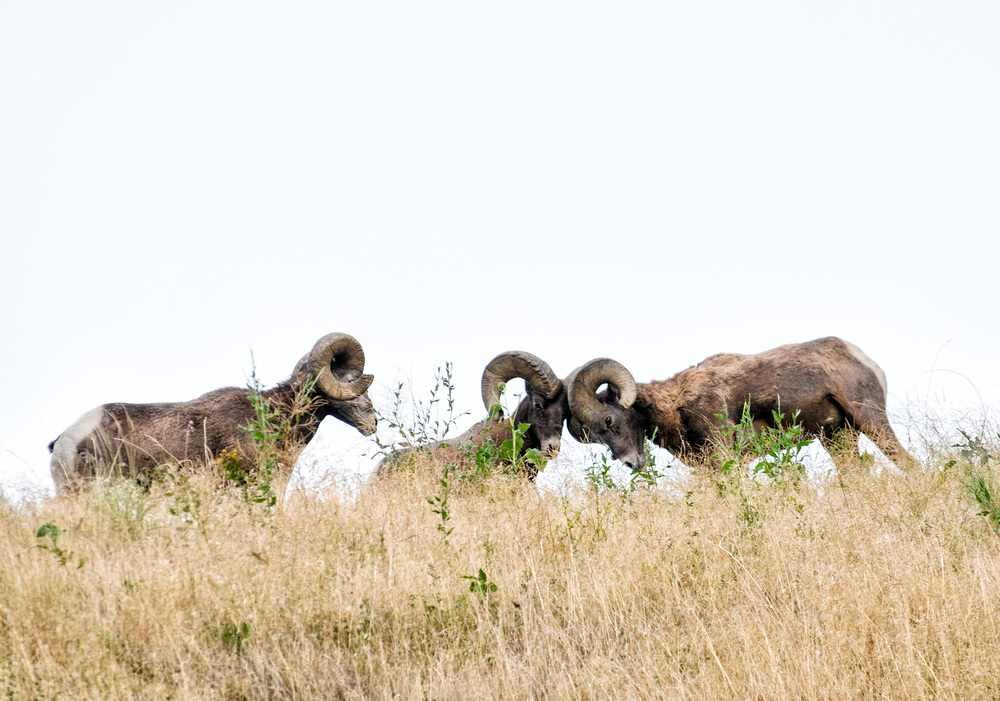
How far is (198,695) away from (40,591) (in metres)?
1.11

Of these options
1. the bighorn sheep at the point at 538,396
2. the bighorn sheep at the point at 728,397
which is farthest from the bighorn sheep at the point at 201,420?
the bighorn sheep at the point at 728,397

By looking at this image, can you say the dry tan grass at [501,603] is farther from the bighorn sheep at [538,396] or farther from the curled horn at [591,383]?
the bighorn sheep at [538,396]

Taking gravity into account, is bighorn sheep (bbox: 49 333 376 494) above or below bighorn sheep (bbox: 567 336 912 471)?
above

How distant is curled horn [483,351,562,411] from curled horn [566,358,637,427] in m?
0.30

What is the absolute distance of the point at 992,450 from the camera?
728 cm

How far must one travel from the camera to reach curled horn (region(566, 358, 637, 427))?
39.6ft

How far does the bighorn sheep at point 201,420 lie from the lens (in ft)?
29.9

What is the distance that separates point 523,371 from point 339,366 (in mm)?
2683

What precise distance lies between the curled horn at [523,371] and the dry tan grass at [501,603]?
20.9 feet

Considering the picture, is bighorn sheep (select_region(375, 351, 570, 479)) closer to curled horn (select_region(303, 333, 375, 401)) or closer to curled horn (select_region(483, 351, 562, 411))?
curled horn (select_region(483, 351, 562, 411))

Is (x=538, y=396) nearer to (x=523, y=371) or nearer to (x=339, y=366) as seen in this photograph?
(x=523, y=371)

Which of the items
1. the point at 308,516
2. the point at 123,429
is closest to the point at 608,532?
the point at 308,516

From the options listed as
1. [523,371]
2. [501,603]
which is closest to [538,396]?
[523,371]

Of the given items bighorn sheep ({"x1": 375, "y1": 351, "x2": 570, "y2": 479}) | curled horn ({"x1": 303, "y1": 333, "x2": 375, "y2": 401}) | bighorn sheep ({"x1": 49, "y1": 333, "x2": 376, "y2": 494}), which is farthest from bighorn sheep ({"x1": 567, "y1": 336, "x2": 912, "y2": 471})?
bighorn sheep ({"x1": 49, "y1": 333, "x2": 376, "y2": 494})
